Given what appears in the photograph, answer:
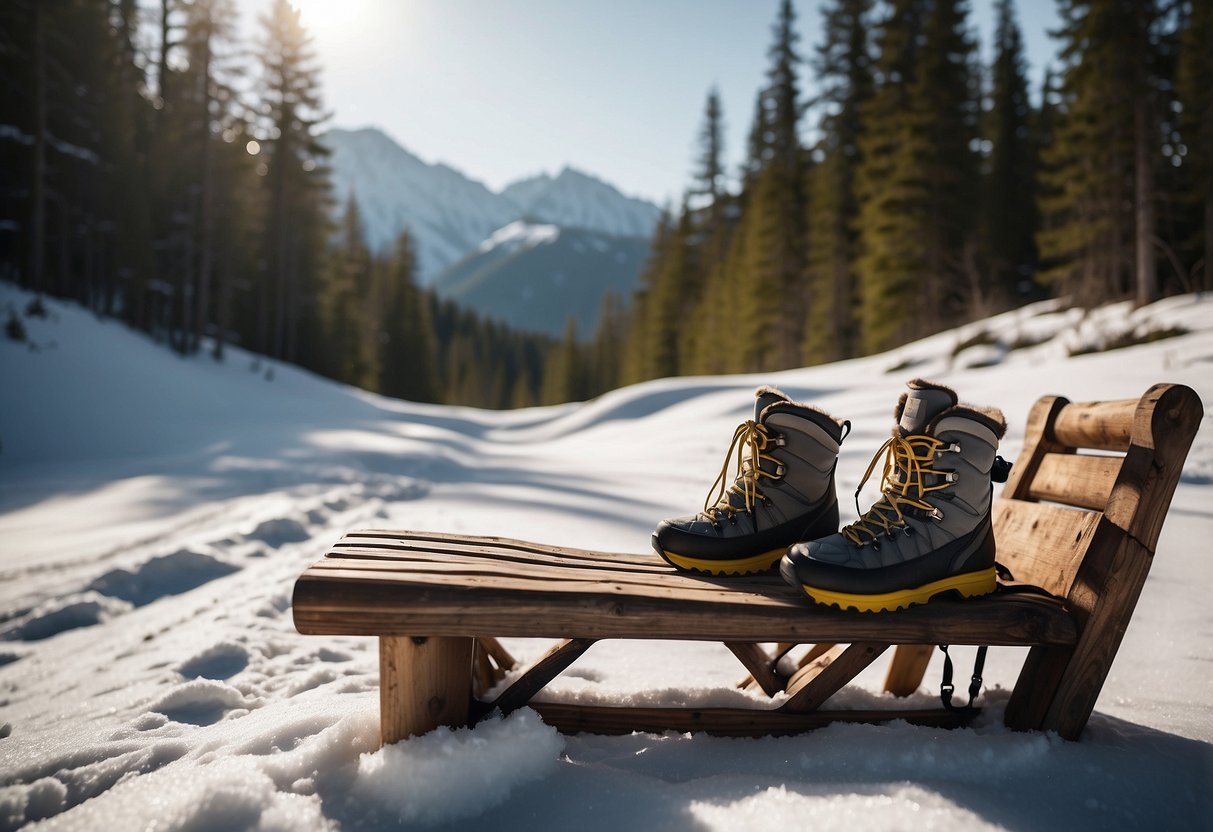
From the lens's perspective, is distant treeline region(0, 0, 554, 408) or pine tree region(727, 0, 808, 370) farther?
pine tree region(727, 0, 808, 370)

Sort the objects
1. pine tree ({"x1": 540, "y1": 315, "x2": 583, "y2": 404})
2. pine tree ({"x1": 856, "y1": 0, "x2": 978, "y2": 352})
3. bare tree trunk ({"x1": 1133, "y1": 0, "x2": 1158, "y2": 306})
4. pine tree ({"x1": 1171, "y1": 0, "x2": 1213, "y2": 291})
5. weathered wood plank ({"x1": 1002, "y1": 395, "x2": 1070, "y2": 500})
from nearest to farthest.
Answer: weathered wood plank ({"x1": 1002, "y1": 395, "x2": 1070, "y2": 500}) < bare tree trunk ({"x1": 1133, "y1": 0, "x2": 1158, "y2": 306}) < pine tree ({"x1": 1171, "y1": 0, "x2": 1213, "y2": 291}) < pine tree ({"x1": 856, "y1": 0, "x2": 978, "y2": 352}) < pine tree ({"x1": 540, "y1": 315, "x2": 583, "y2": 404})

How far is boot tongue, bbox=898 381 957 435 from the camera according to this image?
1585 millimetres

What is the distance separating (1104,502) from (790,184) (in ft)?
90.0

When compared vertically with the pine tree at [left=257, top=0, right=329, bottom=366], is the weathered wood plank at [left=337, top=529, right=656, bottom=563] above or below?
below

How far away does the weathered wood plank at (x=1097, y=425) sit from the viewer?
1.59 metres

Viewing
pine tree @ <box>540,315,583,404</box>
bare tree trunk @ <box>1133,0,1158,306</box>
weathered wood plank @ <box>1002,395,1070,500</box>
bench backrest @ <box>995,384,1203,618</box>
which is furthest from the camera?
pine tree @ <box>540,315,583,404</box>

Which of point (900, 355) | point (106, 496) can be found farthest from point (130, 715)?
point (900, 355)

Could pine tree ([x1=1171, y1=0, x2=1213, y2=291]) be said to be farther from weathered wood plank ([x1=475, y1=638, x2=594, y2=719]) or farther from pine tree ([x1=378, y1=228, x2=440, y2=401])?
pine tree ([x1=378, y1=228, x2=440, y2=401])

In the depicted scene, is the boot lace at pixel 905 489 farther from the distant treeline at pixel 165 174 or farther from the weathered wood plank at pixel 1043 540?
the distant treeline at pixel 165 174

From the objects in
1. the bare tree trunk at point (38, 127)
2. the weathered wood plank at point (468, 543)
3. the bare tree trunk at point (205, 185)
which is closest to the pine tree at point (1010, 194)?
the bare tree trunk at point (205, 185)

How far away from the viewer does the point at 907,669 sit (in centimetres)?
179

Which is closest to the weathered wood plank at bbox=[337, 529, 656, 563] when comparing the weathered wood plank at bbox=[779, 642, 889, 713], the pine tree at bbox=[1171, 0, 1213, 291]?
the weathered wood plank at bbox=[779, 642, 889, 713]

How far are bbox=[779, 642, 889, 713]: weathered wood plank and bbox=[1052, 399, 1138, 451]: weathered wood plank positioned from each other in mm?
860

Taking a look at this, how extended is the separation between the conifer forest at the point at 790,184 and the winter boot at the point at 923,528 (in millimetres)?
10423
